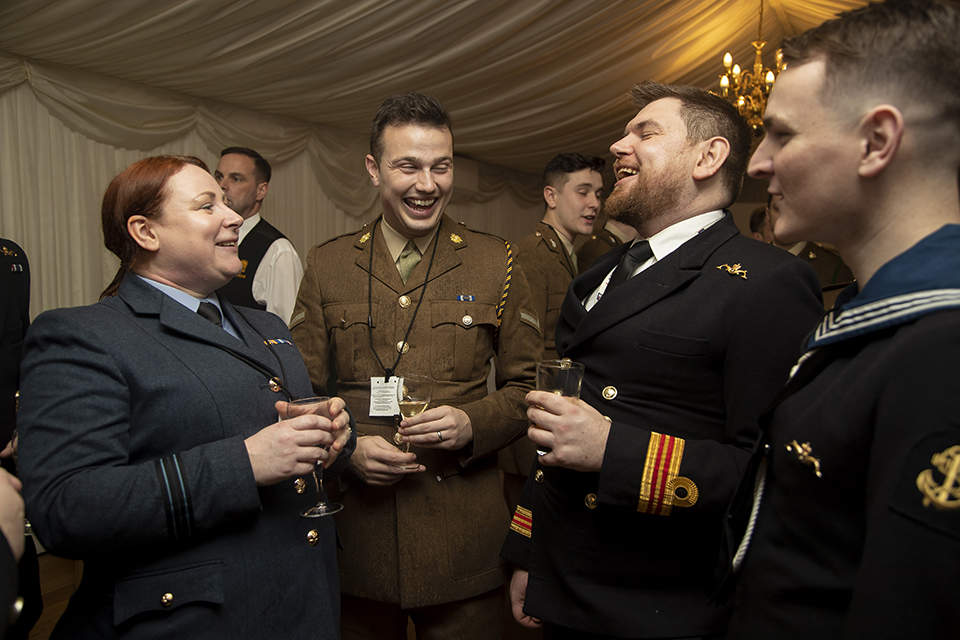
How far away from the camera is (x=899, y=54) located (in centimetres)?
83

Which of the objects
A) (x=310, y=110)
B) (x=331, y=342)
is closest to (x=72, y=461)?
(x=331, y=342)

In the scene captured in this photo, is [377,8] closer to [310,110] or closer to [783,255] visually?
[310,110]

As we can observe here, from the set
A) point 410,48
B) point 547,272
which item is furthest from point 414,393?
point 410,48

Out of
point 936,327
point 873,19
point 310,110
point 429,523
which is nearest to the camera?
point 936,327

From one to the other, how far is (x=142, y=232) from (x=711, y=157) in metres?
1.37

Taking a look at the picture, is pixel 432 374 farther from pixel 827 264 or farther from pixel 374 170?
pixel 827 264

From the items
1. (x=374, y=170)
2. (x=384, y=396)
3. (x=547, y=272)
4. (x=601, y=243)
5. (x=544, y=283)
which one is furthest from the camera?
(x=601, y=243)

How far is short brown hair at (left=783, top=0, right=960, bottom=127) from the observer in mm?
811

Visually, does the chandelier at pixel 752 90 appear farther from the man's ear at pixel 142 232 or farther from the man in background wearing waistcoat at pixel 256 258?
the man's ear at pixel 142 232

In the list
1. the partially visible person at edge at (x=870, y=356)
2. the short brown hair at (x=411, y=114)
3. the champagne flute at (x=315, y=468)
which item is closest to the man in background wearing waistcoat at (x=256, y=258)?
the short brown hair at (x=411, y=114)

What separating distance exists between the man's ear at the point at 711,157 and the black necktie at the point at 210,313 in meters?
1.22

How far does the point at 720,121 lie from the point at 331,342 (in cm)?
133

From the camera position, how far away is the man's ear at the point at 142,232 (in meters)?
1.42

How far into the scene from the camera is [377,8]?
407 cm
